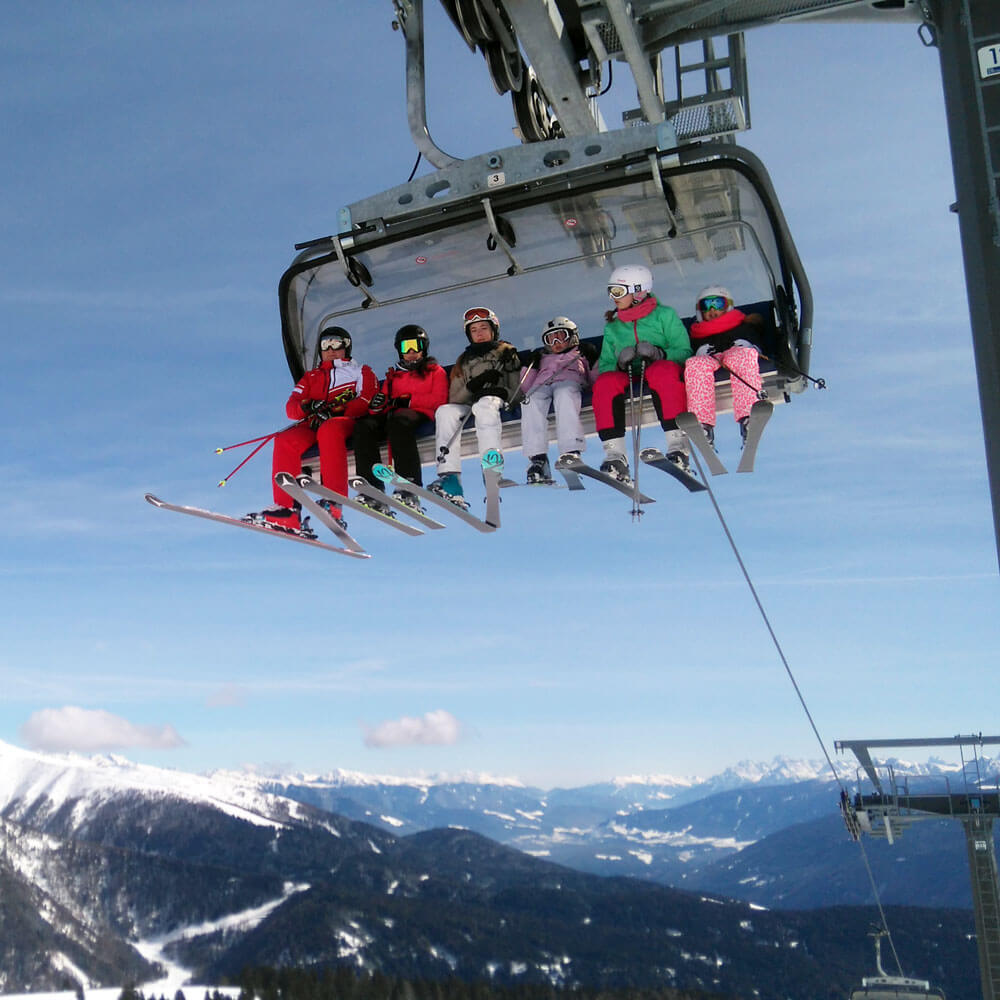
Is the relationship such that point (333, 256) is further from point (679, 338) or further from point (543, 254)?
point (679, 338)

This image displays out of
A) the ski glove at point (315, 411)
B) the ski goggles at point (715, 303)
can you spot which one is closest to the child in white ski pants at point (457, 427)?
the ski glove at point (315, 411)

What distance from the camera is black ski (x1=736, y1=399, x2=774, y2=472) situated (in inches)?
344

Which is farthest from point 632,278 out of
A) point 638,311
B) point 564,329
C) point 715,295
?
point 564,329

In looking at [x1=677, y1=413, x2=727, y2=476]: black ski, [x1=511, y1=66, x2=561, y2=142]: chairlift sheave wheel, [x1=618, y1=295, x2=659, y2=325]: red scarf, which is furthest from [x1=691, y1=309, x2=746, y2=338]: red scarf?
[x1=511, y1=66, x2=561, y2=142]: chairlift sheave wheel

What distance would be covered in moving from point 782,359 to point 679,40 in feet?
9.11

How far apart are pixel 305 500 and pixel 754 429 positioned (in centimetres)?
392

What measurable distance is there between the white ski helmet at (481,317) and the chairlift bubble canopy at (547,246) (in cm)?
19

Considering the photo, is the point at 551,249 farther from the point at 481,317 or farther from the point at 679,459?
the point at 679,459

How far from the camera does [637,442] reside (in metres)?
9.16

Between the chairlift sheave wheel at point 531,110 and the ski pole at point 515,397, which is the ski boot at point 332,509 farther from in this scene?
the chairlift sheave wheel at point 531,110

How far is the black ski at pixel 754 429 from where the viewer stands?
344 inches

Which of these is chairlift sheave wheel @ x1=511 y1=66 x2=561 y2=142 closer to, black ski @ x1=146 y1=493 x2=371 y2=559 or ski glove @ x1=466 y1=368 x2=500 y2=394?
ski glove @ x1=466 y1=368 x2=500 y2=394

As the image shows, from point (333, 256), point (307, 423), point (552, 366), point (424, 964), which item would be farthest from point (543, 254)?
point (424, 964)

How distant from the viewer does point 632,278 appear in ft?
30.2
